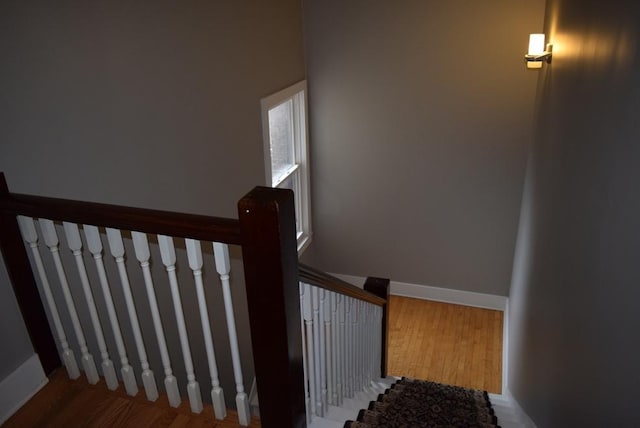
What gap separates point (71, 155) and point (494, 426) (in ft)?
8.23

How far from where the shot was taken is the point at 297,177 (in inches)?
208

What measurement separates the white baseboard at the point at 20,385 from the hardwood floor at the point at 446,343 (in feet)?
11.3

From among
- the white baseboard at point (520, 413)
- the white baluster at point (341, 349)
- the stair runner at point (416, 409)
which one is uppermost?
the white baluster at point (341, 349)

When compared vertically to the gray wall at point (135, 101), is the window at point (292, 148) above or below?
below

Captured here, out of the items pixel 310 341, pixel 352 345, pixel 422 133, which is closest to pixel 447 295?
pixel 422 133

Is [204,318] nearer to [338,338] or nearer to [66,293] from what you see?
[66,293]

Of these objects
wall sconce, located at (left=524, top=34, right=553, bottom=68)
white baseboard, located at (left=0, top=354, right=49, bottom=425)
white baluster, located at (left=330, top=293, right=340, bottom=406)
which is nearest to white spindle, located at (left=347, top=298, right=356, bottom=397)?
white baluster, located at (left=330, top=293, right=340, bottom=406)

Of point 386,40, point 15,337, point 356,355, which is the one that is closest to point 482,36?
point 386,40

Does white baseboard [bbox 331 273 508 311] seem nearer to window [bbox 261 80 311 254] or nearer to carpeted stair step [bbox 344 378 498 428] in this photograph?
window [bbox 261 80 311 254]

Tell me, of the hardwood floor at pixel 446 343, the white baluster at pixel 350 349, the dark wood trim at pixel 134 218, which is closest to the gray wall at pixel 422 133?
the hardwood floor at pixel 446 343

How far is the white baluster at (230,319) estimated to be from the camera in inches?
57.6

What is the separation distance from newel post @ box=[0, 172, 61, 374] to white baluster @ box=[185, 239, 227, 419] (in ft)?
2.21

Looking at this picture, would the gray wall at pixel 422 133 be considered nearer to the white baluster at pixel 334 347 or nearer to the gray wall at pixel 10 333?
the white baluster at pixel 334 347

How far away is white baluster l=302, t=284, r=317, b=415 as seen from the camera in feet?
5.90
